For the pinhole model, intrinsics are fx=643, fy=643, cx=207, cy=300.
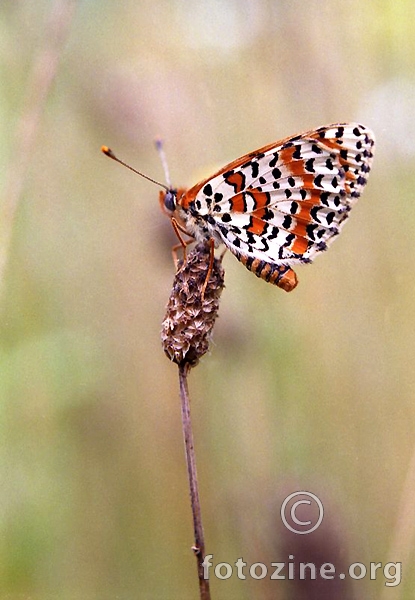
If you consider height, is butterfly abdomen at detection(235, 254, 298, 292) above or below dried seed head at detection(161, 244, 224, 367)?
above

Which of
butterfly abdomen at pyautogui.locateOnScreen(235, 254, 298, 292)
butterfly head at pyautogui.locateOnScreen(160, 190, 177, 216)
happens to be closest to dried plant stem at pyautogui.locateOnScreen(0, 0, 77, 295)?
butterfly head at pyautogui.locateOnScreen(160, 190, 177, 216)

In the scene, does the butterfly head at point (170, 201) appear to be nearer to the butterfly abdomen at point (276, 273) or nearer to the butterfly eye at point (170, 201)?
the butterfly eye at point (170, 201)

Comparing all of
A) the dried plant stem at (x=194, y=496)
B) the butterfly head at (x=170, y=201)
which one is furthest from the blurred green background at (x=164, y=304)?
the dried plant stem at (x=194, y=496)

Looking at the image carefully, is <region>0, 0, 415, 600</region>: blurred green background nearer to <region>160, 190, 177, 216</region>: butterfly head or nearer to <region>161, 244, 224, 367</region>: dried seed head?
<region>160, 190, 177, 216</region>: butterfly head

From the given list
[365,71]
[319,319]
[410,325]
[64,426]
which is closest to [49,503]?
[64,426]

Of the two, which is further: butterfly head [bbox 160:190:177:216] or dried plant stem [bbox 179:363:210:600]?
butterfly head [bbox 160:190:177:216]

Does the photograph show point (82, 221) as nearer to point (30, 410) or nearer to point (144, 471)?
point (30, 410)

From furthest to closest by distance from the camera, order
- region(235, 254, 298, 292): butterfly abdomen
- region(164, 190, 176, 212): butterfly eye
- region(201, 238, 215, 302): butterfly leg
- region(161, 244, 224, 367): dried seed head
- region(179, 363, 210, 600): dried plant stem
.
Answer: region(164, 190, 176, 212): butterfly eye < region(235, 254, 298, 292): butterfly abdomen < region(201, 238, 215, 302): butterfly leg < region(161, 244, 224, 367): dried seed head < region(179, 363, 210, 600): dried plant stem
